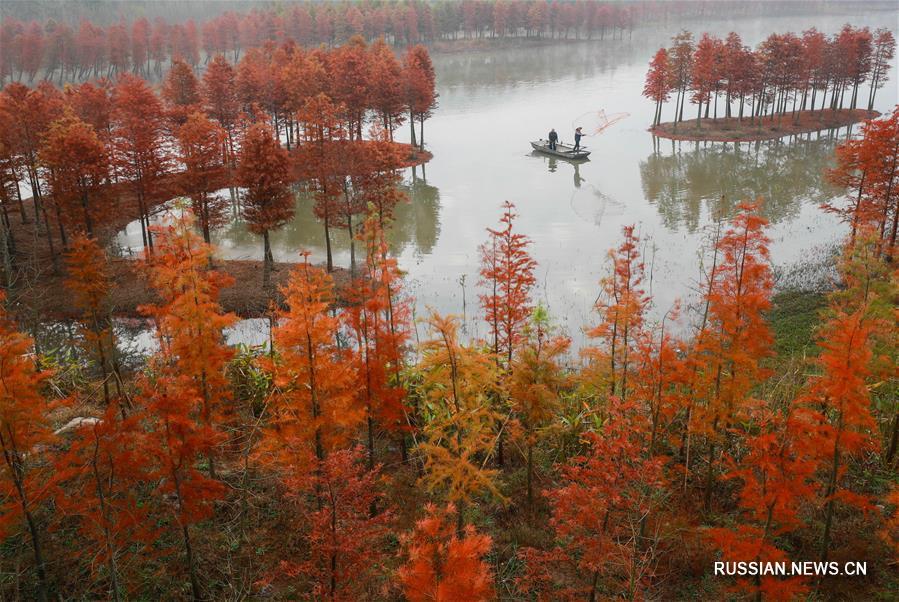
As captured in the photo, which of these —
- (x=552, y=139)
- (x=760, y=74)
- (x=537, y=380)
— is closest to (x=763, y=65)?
(x=760, y=74)

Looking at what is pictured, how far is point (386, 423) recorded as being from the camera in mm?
13664

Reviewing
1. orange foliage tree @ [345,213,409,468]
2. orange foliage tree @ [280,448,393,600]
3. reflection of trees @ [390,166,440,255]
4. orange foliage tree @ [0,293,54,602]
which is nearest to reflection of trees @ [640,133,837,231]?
reflection of trees @ [390,166,440,255]

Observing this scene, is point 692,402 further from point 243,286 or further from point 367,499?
point 243,286

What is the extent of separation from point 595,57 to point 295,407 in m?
105

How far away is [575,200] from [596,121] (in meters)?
24.4

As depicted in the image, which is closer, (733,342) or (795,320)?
(733,342)

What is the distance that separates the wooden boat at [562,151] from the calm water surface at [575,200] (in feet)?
1.97

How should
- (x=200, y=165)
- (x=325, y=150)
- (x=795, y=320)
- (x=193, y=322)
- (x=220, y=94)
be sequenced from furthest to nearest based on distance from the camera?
(x=220, y=94) → (x=325, y=150) → (x=200, y=165) → (x=795, y=320) → (x=193, y=322)

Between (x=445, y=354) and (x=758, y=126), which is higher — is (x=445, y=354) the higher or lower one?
the lower one

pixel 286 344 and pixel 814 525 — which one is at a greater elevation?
pixel 286 344

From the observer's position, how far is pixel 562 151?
157 ft

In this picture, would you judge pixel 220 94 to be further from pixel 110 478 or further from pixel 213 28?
pixel 213 28

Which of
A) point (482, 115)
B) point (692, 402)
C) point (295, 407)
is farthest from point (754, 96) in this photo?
point (295, 407)

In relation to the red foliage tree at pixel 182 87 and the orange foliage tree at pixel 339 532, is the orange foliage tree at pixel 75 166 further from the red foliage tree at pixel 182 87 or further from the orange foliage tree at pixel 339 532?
the orange foliage tree at pixel 339 532
